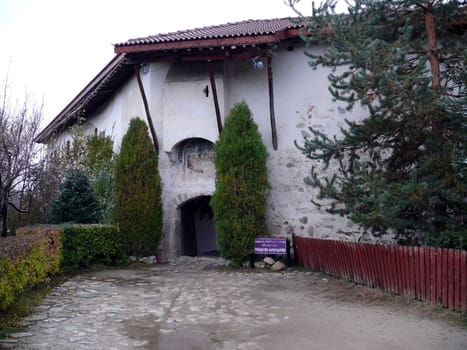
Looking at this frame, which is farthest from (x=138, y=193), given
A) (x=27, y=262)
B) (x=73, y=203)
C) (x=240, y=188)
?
(x=27, y=262)

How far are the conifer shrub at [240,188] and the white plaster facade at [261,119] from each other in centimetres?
84

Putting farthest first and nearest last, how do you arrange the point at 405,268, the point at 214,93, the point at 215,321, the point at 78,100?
1. the point at 78,100
2. the point at 214,93
3. the point at 405,268
4. the point at 215,321

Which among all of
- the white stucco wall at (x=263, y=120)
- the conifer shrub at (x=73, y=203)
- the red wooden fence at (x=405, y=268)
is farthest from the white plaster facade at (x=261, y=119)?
the red wooden fence at (x=405, y=268)

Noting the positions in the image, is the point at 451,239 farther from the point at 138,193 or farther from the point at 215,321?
the point at 138,193

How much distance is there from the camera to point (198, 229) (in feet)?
55.1

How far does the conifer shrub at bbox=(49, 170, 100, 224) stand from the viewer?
11367mm

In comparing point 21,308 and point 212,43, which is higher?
point 212,43

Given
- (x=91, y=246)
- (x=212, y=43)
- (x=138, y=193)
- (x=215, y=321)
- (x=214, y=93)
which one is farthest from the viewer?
(x=138, y=193)

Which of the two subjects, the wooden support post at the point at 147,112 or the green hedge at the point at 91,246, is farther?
the wooden support post at the point at 147,112

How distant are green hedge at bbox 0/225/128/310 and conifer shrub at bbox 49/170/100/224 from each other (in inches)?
34.3

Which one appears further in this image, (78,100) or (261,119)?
(78,100)

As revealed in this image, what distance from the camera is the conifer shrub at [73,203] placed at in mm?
11367

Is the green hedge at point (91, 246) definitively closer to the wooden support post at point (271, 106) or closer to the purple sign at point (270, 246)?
the purple sign at point (270, 246)

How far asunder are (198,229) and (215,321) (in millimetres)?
10854
